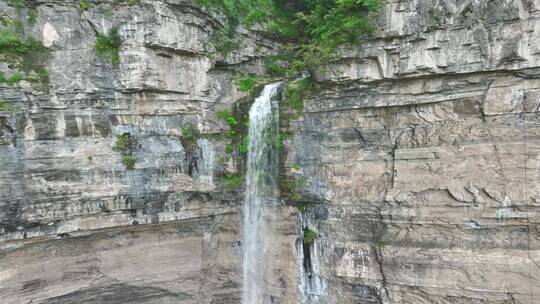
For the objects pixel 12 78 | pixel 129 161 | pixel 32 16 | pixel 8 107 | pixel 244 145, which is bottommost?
pixel 129 161

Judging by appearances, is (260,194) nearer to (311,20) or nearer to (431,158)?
(431,158)

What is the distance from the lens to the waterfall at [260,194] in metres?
11.0

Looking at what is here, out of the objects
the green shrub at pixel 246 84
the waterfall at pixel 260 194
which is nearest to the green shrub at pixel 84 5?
the green shrub at pixel 246 84

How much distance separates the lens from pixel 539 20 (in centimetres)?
743

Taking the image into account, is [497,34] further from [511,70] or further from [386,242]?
[386,242]

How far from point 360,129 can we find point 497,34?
12.0ft

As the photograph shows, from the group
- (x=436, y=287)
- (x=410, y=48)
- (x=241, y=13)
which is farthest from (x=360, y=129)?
(x=241, y=13)

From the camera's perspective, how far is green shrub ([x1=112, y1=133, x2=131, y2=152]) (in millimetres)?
10250

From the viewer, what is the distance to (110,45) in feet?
33.1

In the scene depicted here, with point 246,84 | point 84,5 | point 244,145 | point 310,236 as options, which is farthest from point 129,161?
point 310,236

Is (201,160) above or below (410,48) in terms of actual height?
Result: below

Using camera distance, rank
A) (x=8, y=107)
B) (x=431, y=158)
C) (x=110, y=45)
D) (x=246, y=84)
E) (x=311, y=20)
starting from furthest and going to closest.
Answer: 1. (x=246, y=84)
2. (x=311, y=20)
3. (x=110, y=45)
4. (x=8, y=107)
5. (x=431, y=158)

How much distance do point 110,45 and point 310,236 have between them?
7.82 m

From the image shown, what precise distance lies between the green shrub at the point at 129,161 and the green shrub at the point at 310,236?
5380 mm
